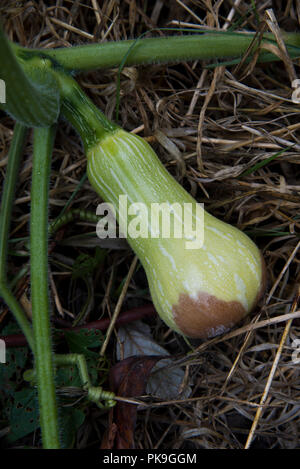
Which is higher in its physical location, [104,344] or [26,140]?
[26,140]

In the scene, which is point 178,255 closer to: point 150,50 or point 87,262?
point 87,262

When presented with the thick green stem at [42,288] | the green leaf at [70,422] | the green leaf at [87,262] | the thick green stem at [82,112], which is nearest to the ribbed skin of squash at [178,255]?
the thick green stem at [82,112]

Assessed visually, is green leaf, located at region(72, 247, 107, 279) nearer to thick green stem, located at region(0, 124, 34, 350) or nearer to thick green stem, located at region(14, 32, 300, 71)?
thick green stem, located at region(0, 124, 34, 350)

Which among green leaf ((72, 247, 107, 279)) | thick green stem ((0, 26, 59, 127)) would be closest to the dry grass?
green leaf ((72, 247, 107, 279))
